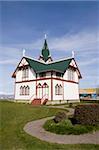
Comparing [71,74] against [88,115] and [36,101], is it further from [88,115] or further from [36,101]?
[88,115]

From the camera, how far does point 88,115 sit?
14.3 m

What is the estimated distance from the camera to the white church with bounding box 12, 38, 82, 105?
1452 inches

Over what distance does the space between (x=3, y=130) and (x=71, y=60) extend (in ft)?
93.1

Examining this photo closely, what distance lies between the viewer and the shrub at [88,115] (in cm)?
1412

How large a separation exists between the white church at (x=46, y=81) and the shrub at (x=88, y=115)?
21.5 meters

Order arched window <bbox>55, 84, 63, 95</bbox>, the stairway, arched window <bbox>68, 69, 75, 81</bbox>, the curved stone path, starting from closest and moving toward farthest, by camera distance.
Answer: the curved stone path
the stairway
arched window <bbox>55, 84, 63, 95</bbox>
arched window <bbox>68, 69, 75, 81</bbox>

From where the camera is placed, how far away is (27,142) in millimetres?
11211

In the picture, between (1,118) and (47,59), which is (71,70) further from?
(1,118)

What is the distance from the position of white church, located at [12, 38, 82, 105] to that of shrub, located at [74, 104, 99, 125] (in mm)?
21476

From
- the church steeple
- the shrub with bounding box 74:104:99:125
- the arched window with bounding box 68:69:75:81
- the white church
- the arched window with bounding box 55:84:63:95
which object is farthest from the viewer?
the church steeple

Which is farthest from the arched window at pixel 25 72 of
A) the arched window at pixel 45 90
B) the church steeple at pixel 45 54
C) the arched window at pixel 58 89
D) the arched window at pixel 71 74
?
the arched window at pixel 71 74

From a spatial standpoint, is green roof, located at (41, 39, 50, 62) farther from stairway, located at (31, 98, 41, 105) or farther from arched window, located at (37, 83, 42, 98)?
stairway, located at (31, 98, 41, 105)

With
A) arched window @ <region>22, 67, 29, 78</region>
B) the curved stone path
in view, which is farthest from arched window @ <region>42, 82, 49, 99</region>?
the curved stone path

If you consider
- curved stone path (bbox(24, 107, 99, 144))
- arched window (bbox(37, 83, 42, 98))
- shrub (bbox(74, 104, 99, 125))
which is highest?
Answer: arched window (bbox(37, 83, 42, 98))
